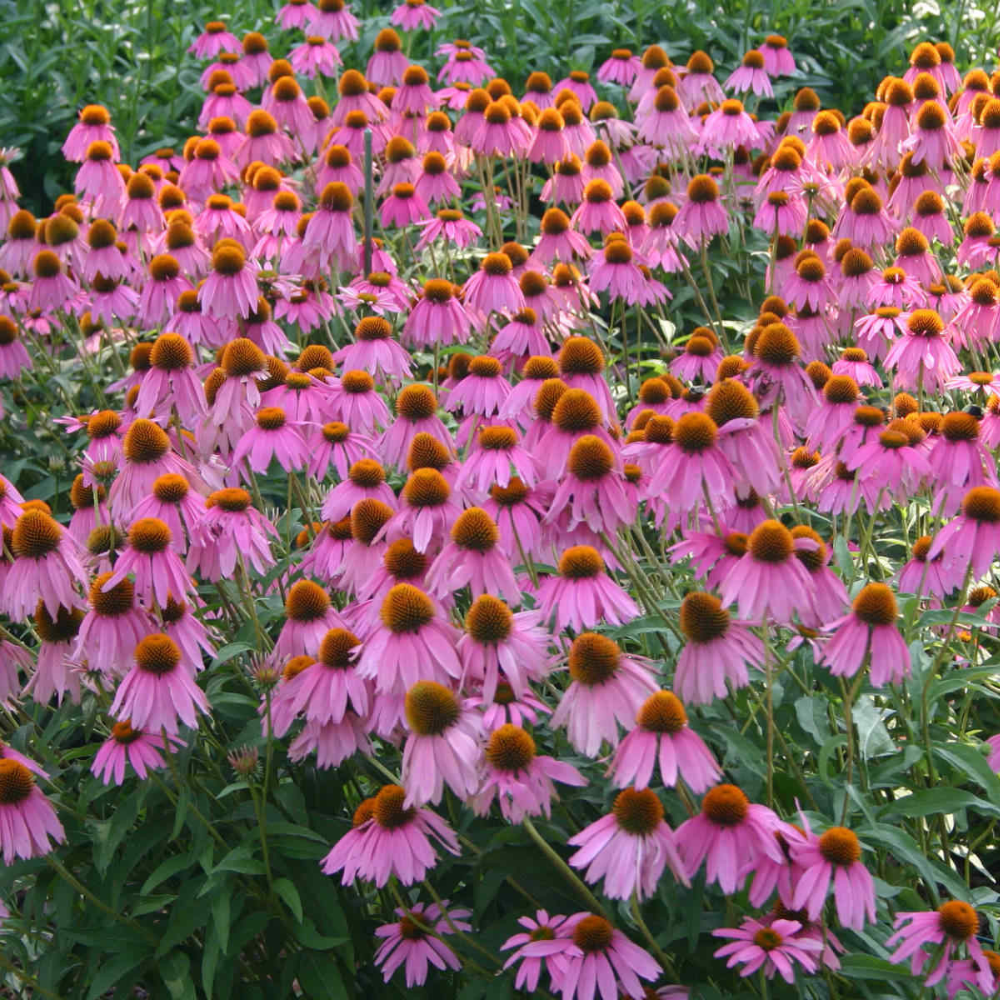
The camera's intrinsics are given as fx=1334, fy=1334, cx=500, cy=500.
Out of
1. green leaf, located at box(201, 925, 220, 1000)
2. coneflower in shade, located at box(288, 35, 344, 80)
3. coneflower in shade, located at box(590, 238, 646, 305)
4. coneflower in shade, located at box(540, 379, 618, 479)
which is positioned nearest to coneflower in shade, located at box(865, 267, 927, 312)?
coneflower in shade, located at box(590, 238, 646, 305)

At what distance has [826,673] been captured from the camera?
2111 millimetres

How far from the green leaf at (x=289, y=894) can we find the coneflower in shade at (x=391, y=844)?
0.64 feet

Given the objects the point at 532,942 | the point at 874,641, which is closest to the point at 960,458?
the point at 874,641

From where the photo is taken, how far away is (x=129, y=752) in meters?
2.10

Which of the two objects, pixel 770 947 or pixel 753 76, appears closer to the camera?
pixel 770 947

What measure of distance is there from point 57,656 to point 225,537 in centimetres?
34

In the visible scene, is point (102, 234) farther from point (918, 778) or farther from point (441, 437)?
point (918, 778)

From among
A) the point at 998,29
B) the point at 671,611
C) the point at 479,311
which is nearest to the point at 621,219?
the point at 479,311

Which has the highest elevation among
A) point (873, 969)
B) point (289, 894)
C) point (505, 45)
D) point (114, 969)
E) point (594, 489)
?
point (594, 489)

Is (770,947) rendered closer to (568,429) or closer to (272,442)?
(568,429)

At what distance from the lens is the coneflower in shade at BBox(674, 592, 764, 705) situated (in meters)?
1.73

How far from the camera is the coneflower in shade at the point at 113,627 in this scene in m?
2.07

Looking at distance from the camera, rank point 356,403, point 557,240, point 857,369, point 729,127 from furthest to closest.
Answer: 1. point 729,127
2. point 557,240
3. point 857,369
4. point 356,403

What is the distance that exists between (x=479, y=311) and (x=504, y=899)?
146 centimetres
